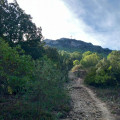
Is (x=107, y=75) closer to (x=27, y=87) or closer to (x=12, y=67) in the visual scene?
(x=27, y=87)

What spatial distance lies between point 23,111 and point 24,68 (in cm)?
255

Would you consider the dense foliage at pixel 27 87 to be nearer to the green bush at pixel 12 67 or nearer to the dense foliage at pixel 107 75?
the green bush at pixel 12 67

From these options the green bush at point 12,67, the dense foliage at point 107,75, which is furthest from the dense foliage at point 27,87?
the dense foliage at point 107,75

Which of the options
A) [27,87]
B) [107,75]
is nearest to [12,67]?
[27,87]

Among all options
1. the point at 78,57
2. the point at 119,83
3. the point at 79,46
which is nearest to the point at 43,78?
the point at 119,83

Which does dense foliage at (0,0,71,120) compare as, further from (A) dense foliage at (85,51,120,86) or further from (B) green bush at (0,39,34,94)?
(A) dense foliage at (85,51,120,86)

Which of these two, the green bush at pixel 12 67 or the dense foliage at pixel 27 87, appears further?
the dense foliage at pixel 27 87

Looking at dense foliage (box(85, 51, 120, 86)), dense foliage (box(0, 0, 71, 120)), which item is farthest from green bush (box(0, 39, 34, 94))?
dense foliage (box(85, 51, 120, 86))

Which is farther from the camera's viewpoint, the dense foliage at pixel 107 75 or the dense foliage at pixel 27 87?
the dense foliage at pixel 107 75

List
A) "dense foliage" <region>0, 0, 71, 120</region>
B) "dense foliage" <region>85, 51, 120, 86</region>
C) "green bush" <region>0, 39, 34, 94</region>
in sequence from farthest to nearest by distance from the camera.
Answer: "dense foliage" <region>85, 51, 120, 86</region>, "dense foliage" <region>0, 0, 71, 120</region>, "green bush" <region>0, 39, 34, 94</region>

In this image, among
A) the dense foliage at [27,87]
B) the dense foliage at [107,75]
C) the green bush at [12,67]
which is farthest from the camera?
the dense foliage at [107,75]

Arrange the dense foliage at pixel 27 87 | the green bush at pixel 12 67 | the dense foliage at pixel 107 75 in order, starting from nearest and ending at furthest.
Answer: the green bush at pixel 12 67
the dense foliage at pixel 27 87
the dense foliage at pixel 107 75

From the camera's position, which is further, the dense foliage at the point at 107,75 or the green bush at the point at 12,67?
the dense foliage at the point at 107,75

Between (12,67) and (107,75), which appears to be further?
(107,75)
